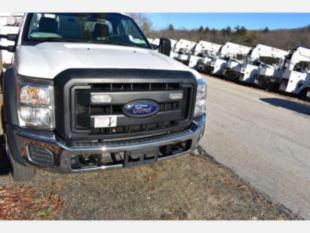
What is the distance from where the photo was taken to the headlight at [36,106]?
2.52 metres

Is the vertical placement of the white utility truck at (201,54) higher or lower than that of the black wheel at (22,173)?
lower

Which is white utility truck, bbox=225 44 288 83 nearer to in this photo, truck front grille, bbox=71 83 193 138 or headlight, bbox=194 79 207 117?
headlight, bbox=194 79 207 117

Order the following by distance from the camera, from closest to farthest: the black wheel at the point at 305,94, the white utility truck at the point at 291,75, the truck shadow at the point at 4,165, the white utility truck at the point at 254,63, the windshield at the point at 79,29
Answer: the truck shadow at the point at 4,165
the windshield at the point at 79,29
the black wheel at the point at 305,94
the white utility truck at the point at 291,75
the white utility truck at the point at 254,63

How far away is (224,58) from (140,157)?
16.6 metres

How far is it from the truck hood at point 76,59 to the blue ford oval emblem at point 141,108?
37 centimetres

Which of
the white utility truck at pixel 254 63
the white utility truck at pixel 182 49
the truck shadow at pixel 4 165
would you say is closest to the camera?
the truck shadow at pixel 4 165

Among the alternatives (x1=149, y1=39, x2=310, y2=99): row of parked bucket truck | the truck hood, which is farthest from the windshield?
(x1=149, y1=39, x2=310, y2=99): row of parked bucket truck

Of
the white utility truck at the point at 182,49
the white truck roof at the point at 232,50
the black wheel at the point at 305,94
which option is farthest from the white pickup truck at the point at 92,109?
the white utility truck at the point at 182,49

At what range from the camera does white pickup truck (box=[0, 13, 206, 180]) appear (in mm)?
2529

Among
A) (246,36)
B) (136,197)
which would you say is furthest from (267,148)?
(246,36)

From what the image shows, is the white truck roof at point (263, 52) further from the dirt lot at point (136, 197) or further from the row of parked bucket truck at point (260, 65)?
the dirt lot at point (136, 197)

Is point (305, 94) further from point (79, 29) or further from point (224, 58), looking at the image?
point (79, 29)

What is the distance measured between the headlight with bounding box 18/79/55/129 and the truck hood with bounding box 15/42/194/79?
112 mm

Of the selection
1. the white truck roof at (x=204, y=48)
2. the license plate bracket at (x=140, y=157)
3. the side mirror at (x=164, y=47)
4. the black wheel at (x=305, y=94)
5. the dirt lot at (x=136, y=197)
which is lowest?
the black wheel at (x=305, y=94)
